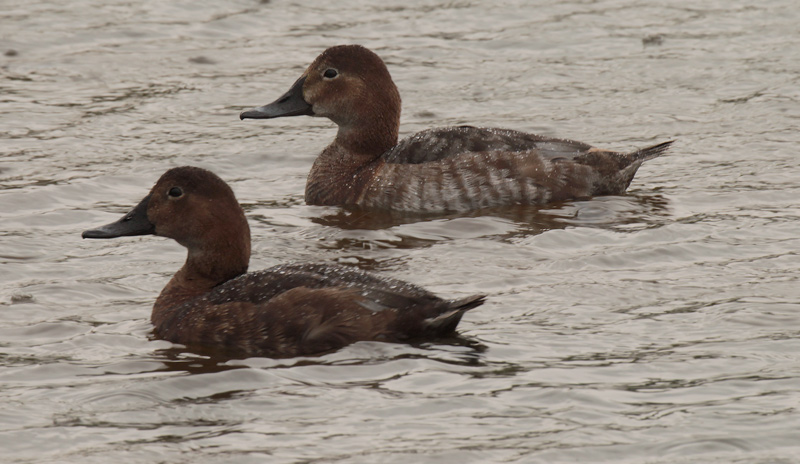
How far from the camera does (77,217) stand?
1055 cm

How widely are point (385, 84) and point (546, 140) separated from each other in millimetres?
1389

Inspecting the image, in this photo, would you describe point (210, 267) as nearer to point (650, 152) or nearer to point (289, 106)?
point (289, 106)

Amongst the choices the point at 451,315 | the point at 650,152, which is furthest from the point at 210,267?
the point at 650,152

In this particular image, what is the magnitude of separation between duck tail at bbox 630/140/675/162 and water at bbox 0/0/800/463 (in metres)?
0.30

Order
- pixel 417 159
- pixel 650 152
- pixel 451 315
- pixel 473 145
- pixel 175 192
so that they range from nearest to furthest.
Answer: pixel 451 315 < pixel 175 192 < pixel 473 145 < pixel 417 159 < pixel 650 152

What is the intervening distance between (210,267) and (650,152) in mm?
4468

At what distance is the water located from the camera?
652cm

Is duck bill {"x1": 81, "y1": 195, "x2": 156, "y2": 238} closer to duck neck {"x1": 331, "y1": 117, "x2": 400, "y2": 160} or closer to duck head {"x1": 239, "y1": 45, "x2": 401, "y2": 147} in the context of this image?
duck head {"x1": 239, "y1": 45, "x2": 401, "y2": 147}

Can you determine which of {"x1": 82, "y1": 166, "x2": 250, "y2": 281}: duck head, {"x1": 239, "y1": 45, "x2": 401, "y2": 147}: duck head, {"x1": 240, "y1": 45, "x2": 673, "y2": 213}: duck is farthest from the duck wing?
{"x1": 82, "y1": 166, "x2": 250, "y2": 281}: duck head

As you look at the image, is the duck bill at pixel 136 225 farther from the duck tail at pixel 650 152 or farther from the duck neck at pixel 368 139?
the duck tail at pixel 650 152

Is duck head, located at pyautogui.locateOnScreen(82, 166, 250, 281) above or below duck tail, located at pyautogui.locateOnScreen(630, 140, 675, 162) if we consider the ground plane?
above

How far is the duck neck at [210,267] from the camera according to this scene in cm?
816

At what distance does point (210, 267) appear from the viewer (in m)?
8.22

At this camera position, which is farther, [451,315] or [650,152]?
[650,152]
